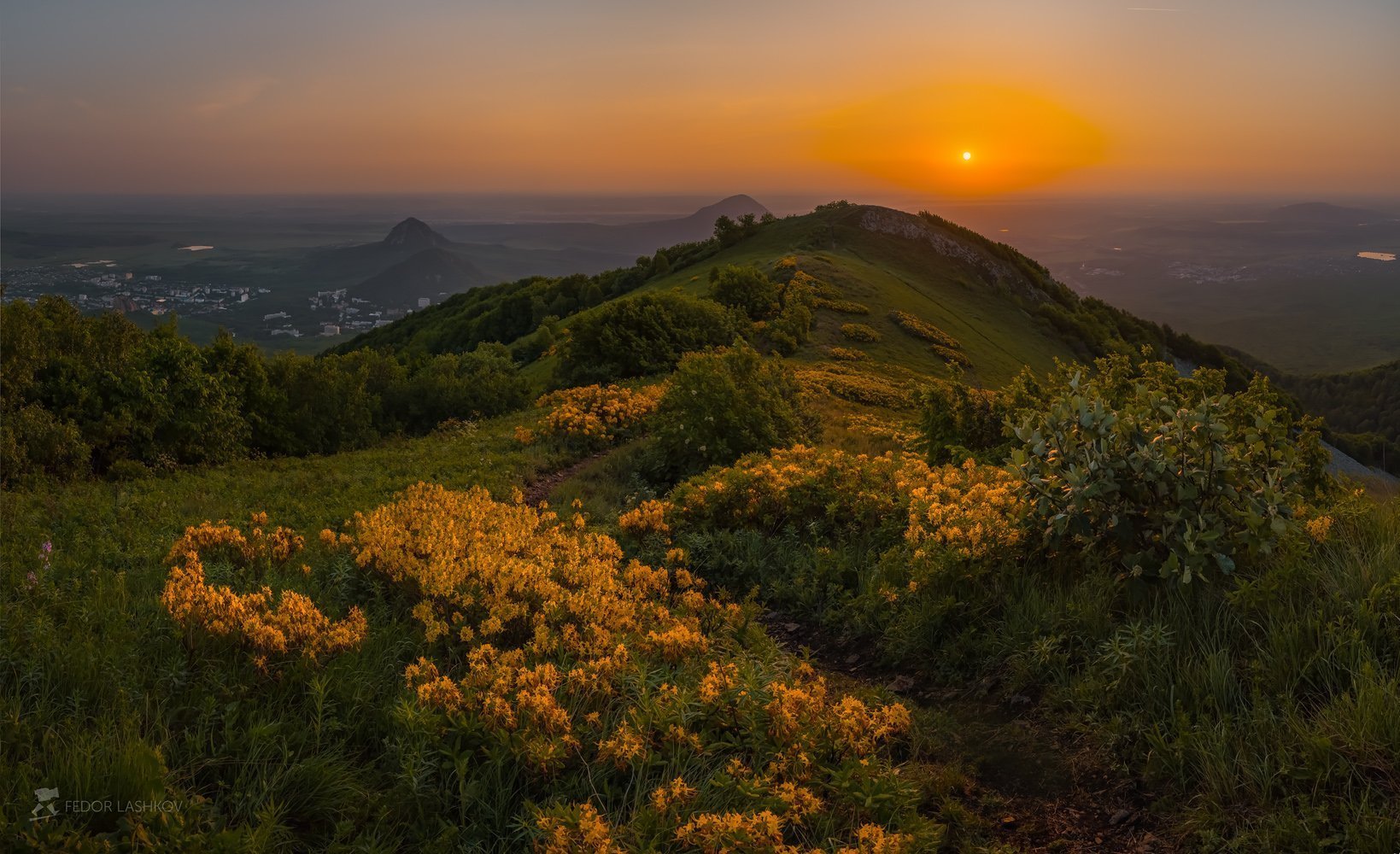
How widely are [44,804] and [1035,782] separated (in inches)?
171

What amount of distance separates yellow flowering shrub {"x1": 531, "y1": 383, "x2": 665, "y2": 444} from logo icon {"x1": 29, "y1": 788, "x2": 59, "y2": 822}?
12.4 metres

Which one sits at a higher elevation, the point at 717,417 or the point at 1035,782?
the point at 717,417

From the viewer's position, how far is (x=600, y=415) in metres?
16.3

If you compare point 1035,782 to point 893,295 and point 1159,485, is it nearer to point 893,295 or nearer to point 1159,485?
point 1159,485

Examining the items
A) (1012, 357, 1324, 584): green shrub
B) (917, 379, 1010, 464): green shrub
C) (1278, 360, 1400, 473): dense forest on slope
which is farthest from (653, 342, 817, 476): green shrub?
(1278, 360, 1400, 473): dense forest on slope

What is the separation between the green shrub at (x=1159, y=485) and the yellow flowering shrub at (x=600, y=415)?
10.9 meters

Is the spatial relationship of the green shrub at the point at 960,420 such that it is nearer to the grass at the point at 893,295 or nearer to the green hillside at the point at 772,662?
the green hillside at the point at 772,662

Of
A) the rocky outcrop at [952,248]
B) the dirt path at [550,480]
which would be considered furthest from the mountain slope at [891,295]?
the dirt path at [550,480]

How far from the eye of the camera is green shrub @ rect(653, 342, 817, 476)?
11469mm

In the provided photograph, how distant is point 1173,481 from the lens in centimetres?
462

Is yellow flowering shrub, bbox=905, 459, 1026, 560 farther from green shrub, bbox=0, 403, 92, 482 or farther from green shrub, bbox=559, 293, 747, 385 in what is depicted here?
green shrub, bbox=559, 293, 747, 385

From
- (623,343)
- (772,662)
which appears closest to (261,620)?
(772,662)

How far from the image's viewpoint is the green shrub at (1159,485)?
4492mm

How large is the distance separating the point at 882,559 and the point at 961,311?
169 ft
